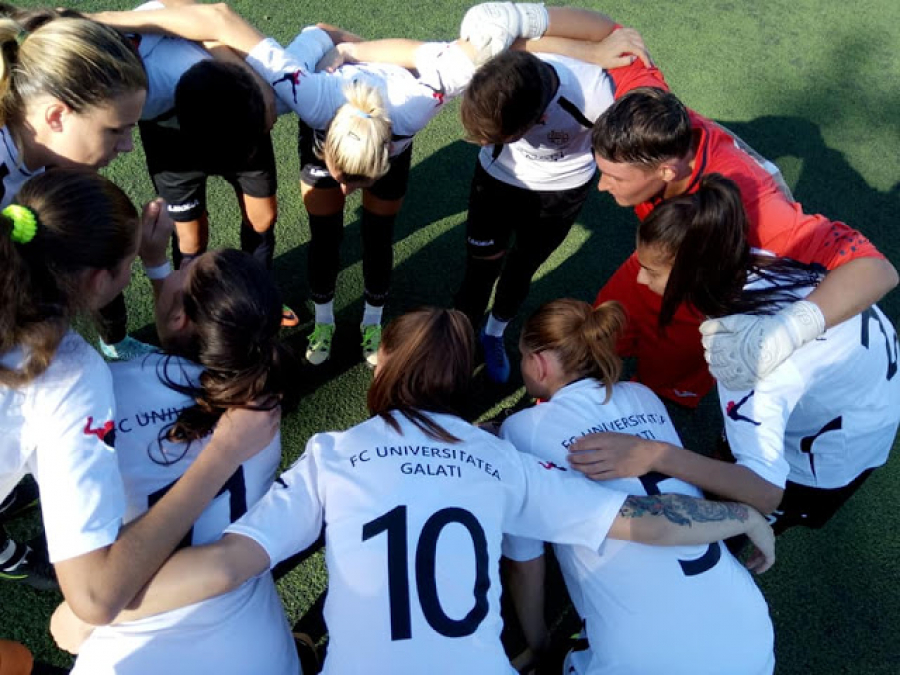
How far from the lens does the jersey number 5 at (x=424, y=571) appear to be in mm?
1468

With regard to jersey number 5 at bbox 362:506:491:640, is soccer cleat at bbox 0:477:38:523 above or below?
below

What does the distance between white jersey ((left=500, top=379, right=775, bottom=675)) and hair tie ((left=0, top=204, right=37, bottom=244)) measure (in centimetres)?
134

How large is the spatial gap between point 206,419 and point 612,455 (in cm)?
109

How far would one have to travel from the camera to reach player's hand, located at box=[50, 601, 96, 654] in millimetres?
1618

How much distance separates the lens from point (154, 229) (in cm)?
215

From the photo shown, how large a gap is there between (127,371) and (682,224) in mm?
1583

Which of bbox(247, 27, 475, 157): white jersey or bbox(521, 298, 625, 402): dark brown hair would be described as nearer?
bbox(521, 298, 625, 402): dark brown hair

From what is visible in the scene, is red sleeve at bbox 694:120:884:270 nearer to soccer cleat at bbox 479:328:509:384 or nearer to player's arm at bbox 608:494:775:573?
player's arm at bbox 608:494:775:573

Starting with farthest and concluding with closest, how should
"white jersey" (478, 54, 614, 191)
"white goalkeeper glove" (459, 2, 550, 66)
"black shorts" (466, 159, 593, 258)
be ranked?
"black shorts" (466, 159, 593, 258), "white jersey" (478, 54, 614, 191), "white goalkeeper glove" (459, 2, 550, 66)

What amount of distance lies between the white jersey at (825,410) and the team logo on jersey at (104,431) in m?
1.61

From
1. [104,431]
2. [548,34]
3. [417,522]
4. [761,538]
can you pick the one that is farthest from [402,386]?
[548,34]

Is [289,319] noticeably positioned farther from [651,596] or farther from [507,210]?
[651,596]

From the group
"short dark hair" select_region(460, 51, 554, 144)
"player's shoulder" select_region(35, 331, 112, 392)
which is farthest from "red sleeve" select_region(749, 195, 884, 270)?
"player's shoulder" select_region(35, 331, 112, 392)

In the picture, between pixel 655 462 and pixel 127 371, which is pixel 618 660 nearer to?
pixel 655 462
